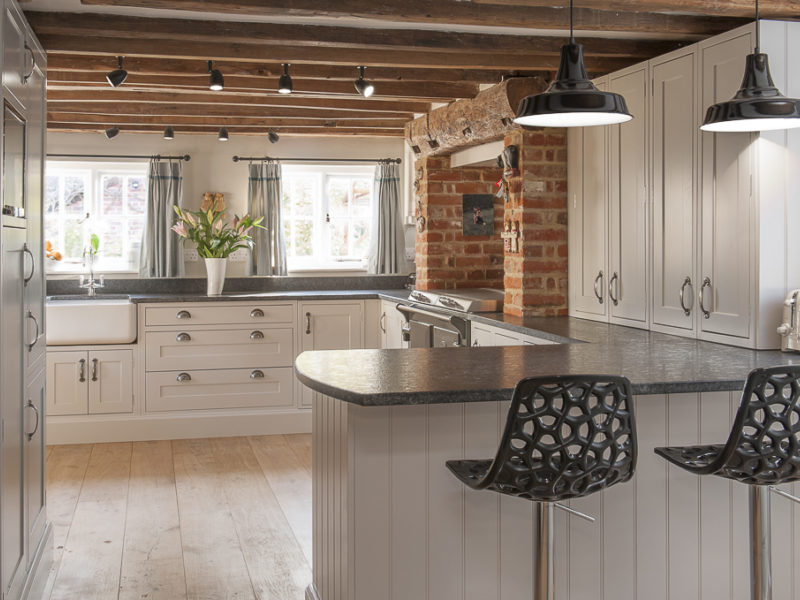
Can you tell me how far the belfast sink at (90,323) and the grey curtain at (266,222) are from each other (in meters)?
1.37

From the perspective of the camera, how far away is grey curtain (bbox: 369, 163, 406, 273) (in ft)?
24.2

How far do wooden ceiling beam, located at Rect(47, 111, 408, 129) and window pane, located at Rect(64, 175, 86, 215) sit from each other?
0.59 m

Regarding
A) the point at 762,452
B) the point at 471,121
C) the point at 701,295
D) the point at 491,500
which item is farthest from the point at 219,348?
the point at 762,452

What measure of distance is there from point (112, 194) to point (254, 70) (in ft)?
8.92

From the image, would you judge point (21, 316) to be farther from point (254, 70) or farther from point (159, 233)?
point (159, 233)

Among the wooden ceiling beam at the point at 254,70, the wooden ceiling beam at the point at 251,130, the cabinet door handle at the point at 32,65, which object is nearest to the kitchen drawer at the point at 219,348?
the wooden ceiling beam at the point at 251,130

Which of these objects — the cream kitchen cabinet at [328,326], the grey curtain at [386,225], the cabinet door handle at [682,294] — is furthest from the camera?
the grey curtain at [386,225]

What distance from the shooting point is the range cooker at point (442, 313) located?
199 inches

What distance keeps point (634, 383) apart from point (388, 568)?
36.6 inches

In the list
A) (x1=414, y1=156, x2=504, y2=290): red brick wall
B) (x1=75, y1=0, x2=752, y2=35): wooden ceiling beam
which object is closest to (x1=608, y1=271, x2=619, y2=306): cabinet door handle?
(x1=75, y1=0, x2=752, y2=35): wooden ceiling beam

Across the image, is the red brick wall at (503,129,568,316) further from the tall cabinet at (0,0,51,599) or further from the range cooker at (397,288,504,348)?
the tall cabinet at (0,0,51,599)

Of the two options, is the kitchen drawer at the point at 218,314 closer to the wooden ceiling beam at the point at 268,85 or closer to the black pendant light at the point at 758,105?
the wooden ceiling beam at the point at 268,85

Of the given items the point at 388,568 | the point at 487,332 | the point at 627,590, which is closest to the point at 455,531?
the point at 388,568

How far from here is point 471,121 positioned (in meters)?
5.24
